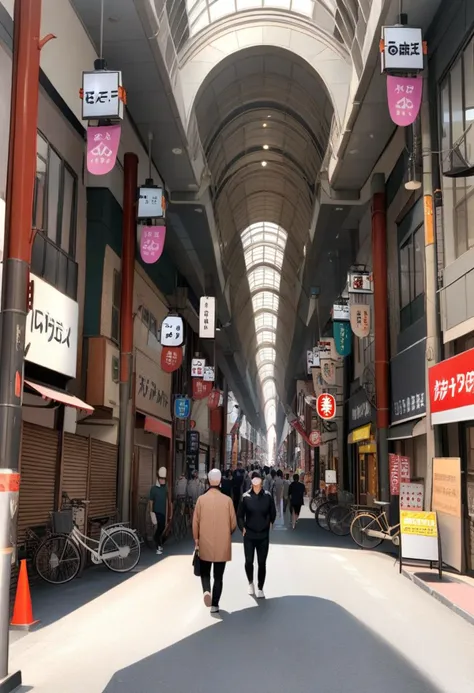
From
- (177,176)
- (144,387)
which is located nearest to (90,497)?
(144,387)

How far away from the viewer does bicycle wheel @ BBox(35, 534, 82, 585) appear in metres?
10.9

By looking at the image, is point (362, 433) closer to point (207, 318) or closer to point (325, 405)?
point (325, 405)

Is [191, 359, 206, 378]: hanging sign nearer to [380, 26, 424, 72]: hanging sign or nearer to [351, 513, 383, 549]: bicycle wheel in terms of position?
[351, 513, 383, 549]: bicycle wheel

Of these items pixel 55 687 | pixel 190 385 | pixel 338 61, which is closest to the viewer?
pixel 55 687

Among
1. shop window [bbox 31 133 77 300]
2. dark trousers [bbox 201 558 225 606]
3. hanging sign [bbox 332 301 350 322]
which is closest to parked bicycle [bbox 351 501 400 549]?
dark trousers [bbox 201 558 225 606]

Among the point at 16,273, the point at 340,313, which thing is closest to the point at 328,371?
the point at 340,313

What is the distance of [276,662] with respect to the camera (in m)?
6.32

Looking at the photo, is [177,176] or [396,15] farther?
[177,176]

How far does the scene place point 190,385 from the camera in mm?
31047

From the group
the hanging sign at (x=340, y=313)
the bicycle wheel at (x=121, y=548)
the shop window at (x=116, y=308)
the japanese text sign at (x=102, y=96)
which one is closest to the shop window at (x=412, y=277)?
the hanging sign at (x=340, y=313)

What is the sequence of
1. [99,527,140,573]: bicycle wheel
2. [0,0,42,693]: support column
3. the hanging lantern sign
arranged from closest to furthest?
[0,0,42,693]: support column → [99,527,140,573]: bicycle wheel → the hanging lantern sign

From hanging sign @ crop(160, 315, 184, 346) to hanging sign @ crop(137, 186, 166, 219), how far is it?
14.7 feet

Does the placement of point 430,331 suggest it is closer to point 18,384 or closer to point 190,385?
point 18,384

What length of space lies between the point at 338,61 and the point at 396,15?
6.27 meters
